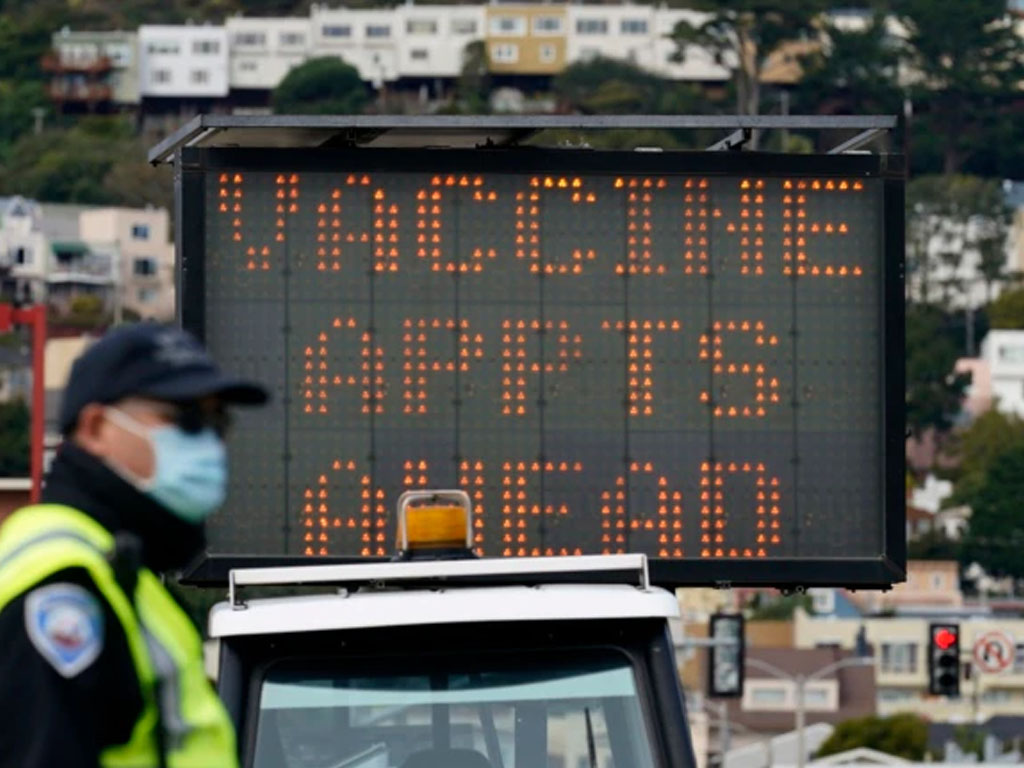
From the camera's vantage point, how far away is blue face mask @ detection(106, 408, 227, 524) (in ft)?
17.0

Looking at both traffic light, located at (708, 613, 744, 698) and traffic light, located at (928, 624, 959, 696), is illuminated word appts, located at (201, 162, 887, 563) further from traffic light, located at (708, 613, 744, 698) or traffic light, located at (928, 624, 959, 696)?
traffic light, located at (708, 613, 744, 698)

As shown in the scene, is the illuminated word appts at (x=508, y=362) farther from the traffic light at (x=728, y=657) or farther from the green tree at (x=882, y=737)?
the green tree at (x=882, y=737)

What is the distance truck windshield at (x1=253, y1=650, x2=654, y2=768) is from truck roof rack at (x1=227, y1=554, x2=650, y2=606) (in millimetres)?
251

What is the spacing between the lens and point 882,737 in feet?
433

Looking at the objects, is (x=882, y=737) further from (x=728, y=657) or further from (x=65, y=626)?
(x=65, y=626)

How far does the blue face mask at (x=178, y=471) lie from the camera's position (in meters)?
5.18

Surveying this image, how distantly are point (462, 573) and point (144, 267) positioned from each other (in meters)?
190

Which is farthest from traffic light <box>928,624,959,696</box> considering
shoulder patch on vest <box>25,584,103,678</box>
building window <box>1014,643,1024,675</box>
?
building window <box>1014,643,1024,675</box>

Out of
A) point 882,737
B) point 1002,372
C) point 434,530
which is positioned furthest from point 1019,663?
point 434,530

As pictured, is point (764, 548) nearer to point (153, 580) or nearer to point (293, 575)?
point (293, 575)

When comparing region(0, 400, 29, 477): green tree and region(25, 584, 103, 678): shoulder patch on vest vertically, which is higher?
region(25, 584, 103, 678): shoulder patch on vest

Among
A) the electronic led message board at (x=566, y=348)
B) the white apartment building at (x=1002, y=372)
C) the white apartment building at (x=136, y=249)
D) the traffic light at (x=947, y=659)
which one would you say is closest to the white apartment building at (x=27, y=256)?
the white apartment building at (x=136, y=249)

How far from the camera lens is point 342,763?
8344 millimetres

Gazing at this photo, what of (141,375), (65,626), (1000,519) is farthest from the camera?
(1000,519)
